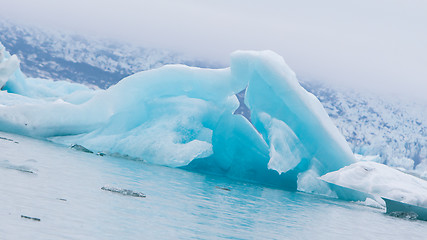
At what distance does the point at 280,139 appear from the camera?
1576 centimetres

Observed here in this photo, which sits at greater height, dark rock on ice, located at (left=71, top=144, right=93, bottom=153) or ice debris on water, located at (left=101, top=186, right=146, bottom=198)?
ice debris on water, located at (left=101, top=186, right=146, bottom=198)

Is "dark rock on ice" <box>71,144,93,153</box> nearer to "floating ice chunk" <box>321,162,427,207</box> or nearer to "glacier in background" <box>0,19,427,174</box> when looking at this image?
"floating ice chunk" <box>321,162,427,207</box>

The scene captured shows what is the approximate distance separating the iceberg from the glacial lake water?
125 inches

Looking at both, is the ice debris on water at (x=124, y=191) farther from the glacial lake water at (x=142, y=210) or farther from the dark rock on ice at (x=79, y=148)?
the dark rock on ice at (x=79, y=148)

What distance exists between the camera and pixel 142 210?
7.23 metres

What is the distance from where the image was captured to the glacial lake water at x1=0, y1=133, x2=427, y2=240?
5.63m

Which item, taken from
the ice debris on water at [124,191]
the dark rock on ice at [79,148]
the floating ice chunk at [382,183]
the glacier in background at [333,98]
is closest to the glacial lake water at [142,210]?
the ice debris on water at [124,191]

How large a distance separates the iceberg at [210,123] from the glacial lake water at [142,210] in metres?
3.18

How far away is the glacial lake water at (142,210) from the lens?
5629mm

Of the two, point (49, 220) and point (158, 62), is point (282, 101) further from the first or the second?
point (158, 62)

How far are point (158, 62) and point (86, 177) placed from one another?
91.9m

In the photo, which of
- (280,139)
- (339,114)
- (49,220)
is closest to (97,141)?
(280,139)

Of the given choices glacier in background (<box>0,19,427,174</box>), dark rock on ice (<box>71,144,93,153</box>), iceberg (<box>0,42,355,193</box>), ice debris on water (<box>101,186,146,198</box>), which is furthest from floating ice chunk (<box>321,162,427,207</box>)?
glacier in background (<box>0,19,427,174</box>)

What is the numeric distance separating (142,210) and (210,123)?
36.3 ft
